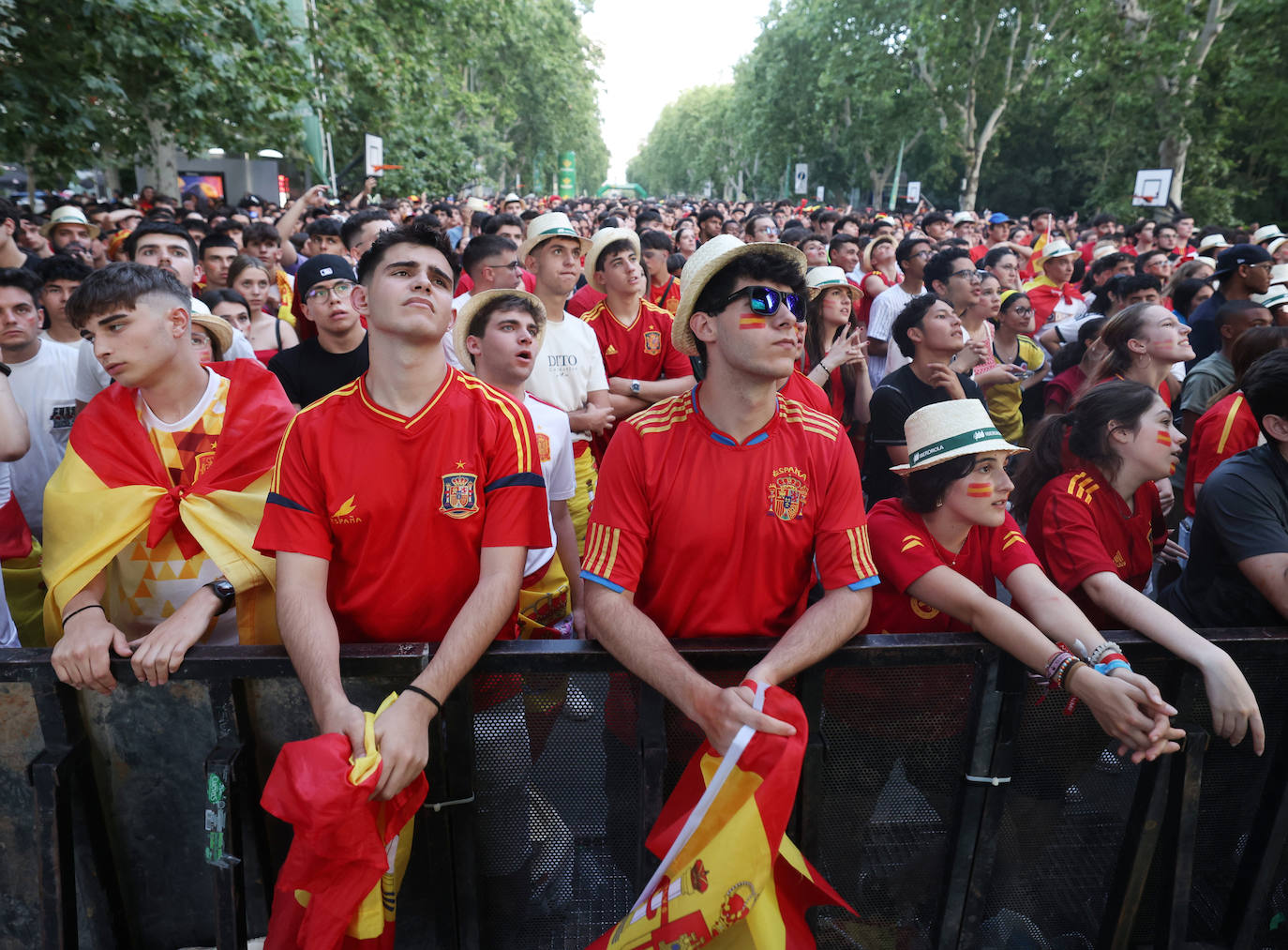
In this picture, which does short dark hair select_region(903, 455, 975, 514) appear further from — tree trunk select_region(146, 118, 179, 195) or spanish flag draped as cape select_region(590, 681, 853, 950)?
tree trunk select_region(146, 118, 179, 195)

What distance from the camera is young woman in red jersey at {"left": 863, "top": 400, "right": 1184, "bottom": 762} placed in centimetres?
242

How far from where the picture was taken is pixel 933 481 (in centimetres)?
289

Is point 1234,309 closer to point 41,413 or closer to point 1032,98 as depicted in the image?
point 41,413

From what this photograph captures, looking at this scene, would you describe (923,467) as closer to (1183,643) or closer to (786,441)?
(786,441)

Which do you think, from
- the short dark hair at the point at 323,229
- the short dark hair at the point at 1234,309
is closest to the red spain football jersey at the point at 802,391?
the short dark hair at the point at 1234,309

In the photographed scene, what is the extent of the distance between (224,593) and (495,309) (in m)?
1.79

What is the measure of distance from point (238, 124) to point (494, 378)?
39.2 feet

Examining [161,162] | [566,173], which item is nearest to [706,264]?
[161,162]

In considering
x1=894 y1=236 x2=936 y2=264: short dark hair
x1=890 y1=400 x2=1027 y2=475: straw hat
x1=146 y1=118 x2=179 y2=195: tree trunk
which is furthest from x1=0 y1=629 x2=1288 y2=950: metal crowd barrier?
x1=146 y1=118 x2=179 y2=195: tree trunk

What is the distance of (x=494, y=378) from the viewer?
154 inches

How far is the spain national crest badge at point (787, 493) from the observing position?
259cm

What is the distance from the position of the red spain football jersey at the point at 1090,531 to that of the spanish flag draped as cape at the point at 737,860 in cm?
140

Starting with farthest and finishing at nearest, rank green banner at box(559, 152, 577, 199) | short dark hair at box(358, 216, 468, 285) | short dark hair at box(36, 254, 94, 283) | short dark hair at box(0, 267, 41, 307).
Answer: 1. green banner at box(559, 152, 577, 199)
2. short dark hair at box(36, 254, 94, 283)
3. short dark hair at box(0, 267, 41, 307)
4. short dark hair at box(358, 216, 468, 285)

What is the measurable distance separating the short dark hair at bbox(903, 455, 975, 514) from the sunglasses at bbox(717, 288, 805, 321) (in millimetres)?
705
